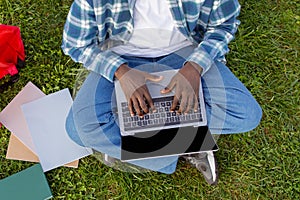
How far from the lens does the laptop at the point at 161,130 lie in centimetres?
124

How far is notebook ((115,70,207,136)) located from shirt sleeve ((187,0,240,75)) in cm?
9

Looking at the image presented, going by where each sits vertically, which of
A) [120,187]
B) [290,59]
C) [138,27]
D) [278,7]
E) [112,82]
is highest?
[138,27]

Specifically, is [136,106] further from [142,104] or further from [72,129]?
[72,129]

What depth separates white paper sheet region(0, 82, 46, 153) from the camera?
5.35ft

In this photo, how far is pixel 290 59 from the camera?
1708mm

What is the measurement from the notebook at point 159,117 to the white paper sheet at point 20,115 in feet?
1.71

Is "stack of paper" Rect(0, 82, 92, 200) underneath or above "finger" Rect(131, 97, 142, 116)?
underneath

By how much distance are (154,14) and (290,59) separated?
74cm

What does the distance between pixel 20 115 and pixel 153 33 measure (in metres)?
0.68

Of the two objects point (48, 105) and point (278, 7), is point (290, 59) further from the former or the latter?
point (48, 105)

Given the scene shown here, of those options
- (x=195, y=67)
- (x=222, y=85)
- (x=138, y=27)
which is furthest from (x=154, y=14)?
(x=222, y=85)

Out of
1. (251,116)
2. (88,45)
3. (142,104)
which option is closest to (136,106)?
(142,104)

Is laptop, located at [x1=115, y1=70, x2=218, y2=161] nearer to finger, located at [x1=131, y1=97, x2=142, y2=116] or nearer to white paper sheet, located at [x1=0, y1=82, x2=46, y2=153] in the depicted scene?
finger, located at [x1=131, y1=97, x2=142, y2=116]

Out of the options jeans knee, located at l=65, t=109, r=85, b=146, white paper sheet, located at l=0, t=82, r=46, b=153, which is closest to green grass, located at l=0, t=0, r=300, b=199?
white paper sheet, located at l=0, t=82, r=46, b=153
